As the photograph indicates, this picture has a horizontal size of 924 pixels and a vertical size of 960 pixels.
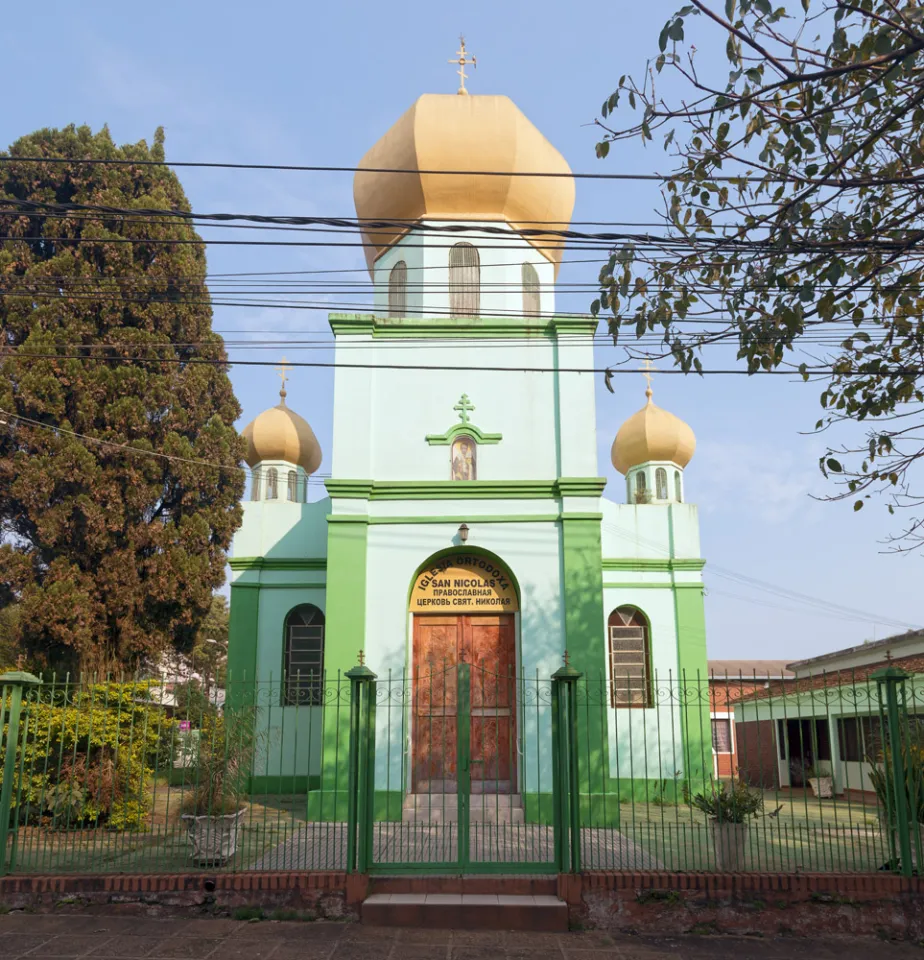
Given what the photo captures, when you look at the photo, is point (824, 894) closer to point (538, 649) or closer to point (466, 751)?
point (466, 751)

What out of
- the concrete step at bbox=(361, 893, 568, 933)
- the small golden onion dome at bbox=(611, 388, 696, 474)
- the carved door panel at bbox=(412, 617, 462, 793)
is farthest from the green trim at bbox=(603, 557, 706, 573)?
the concrete step at bbox=(361, 893, 568, 933)

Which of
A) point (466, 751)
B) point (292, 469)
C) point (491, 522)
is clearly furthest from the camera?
point (292, 469)

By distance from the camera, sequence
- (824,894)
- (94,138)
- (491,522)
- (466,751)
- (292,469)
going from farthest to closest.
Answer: (292,469) < (94,138) < (491,522) < (466,751) < (824,894)

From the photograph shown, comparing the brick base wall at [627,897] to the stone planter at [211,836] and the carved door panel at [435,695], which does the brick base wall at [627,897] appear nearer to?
the stone planter at [211,836]

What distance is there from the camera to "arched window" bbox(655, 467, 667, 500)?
67.4 ft

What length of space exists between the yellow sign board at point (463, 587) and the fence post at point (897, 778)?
5.63m

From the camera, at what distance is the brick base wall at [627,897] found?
845 centimetres

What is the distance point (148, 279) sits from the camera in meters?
15.4

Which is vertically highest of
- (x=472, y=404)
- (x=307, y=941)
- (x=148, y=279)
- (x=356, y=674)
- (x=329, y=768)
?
(x=148, y=279)

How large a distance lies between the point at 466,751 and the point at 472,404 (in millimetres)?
6155

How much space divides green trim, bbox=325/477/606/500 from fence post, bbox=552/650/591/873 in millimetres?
4572

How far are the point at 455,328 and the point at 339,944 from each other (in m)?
8.86

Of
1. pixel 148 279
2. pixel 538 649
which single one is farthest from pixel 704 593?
pixel 148 279

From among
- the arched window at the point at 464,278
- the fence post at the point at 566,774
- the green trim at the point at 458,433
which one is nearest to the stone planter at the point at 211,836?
the fence post at the point at 566,774
